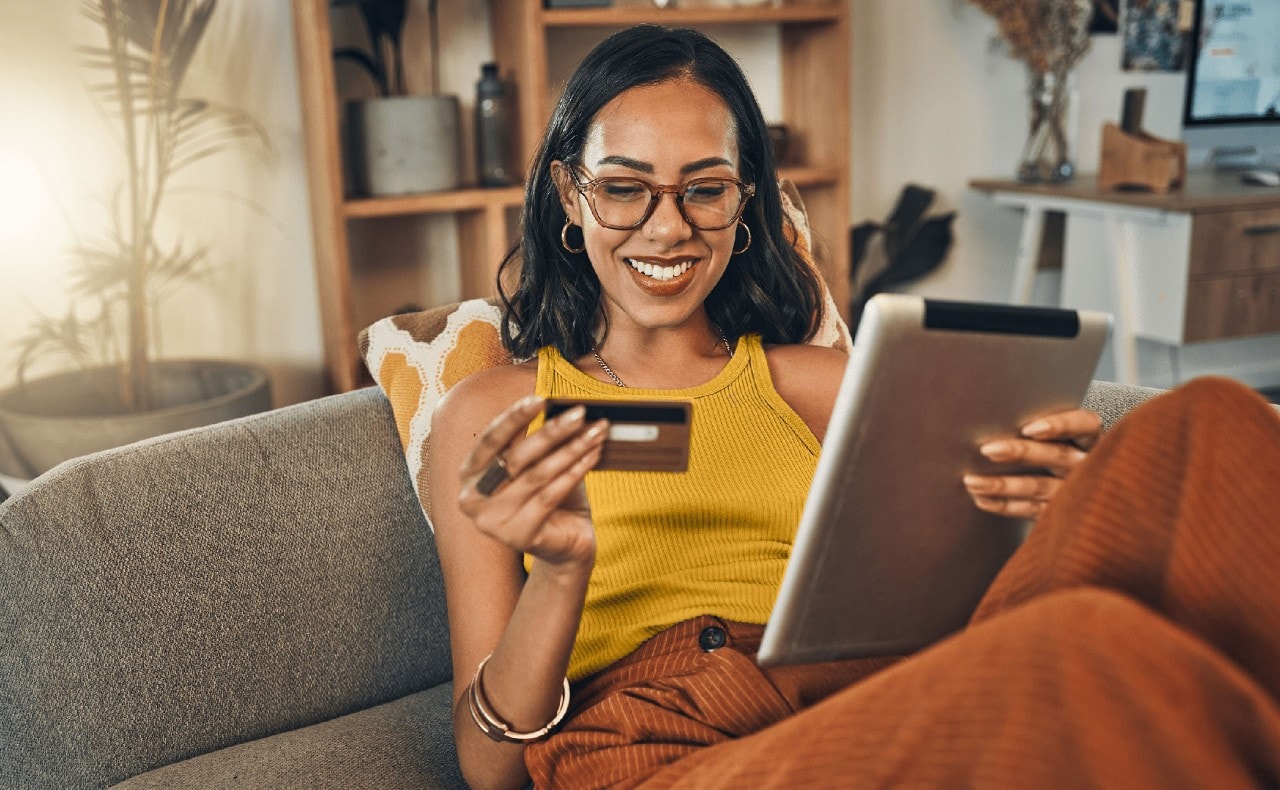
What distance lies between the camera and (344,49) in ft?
8.30

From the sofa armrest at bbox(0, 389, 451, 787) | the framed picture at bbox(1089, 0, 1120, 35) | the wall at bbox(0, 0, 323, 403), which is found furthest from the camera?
the framed picture at bbox(1089, 0, 1120, 35)

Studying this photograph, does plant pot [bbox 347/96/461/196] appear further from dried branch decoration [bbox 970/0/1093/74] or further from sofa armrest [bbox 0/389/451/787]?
dried branch decoration [bbox 970/0/1093/74]

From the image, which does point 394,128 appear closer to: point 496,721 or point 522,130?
point 522,130

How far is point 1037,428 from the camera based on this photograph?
0.90 metres

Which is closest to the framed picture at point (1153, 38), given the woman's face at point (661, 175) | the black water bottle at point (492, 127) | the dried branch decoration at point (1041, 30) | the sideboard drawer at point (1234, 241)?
the dried branch decoration at point (1041, 30)

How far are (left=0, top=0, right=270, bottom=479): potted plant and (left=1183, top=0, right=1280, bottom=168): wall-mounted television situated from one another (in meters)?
2.54

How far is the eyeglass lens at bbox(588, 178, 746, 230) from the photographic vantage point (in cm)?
113

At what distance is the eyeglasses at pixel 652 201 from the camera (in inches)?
44.5

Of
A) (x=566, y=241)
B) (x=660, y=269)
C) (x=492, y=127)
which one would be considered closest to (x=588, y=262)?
(x=566, y=241)

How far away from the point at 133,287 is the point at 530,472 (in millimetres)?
1744

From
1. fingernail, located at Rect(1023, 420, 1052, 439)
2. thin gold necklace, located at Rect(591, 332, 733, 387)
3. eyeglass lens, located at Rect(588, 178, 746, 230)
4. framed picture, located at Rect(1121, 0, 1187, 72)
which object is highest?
framed picture, located at Rect(1121, 0, 1187, 72)

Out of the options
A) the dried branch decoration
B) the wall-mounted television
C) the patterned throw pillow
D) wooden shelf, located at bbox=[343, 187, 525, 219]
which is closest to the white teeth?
the patterned throw pillow

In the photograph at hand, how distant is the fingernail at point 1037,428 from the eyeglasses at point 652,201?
380 millimetres

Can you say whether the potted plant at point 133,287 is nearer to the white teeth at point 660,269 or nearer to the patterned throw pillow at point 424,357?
the patterned throw pillow at point 424,357
